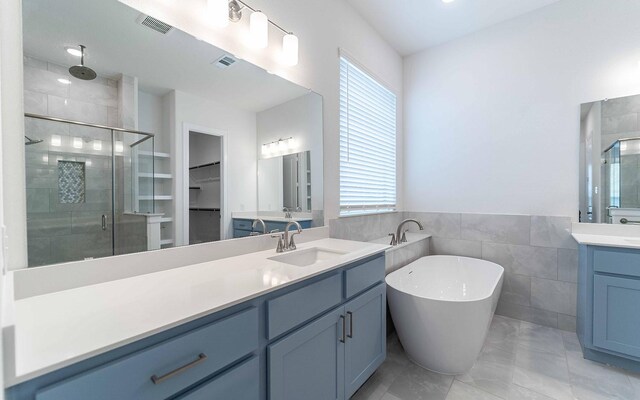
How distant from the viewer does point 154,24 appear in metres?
1.20

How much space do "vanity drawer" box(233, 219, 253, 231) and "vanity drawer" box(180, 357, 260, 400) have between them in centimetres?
81

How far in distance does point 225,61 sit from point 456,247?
284cm

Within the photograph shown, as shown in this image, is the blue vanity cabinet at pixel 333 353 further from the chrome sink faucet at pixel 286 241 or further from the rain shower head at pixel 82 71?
the rain shower head at pixel 82 71

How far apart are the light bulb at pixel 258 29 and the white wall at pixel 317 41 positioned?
0.05 m

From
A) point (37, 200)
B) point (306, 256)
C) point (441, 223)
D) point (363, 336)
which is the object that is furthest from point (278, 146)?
point (441, 223)

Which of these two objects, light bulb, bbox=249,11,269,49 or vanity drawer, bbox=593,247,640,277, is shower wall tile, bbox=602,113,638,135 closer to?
vanity drawer, bbox=593,247,640,277

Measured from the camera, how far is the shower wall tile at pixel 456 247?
284cm

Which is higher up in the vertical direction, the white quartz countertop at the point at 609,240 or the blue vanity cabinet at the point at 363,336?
the white quartz countertop at the point at 609,240

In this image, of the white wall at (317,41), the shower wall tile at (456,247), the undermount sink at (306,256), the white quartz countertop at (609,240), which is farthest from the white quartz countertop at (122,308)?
the shower wall tile at (456,247)

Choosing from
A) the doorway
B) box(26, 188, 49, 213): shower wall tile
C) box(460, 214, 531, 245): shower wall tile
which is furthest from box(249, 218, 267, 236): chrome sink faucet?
box(460, 214, 531, 245): shower wall tile

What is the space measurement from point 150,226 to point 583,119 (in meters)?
3.39

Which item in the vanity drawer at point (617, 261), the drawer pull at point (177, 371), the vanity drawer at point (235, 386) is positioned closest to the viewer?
the drawer pull at point (177, 371)

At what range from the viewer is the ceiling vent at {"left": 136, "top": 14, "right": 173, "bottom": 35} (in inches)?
45.9

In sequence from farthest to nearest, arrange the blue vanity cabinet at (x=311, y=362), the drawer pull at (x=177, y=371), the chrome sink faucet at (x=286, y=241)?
the chrome sink faucet at (x=286, y=241)
the blue vanity cabinet at (x=311, y=362)
the drawer pull at (x=177, y=371)
